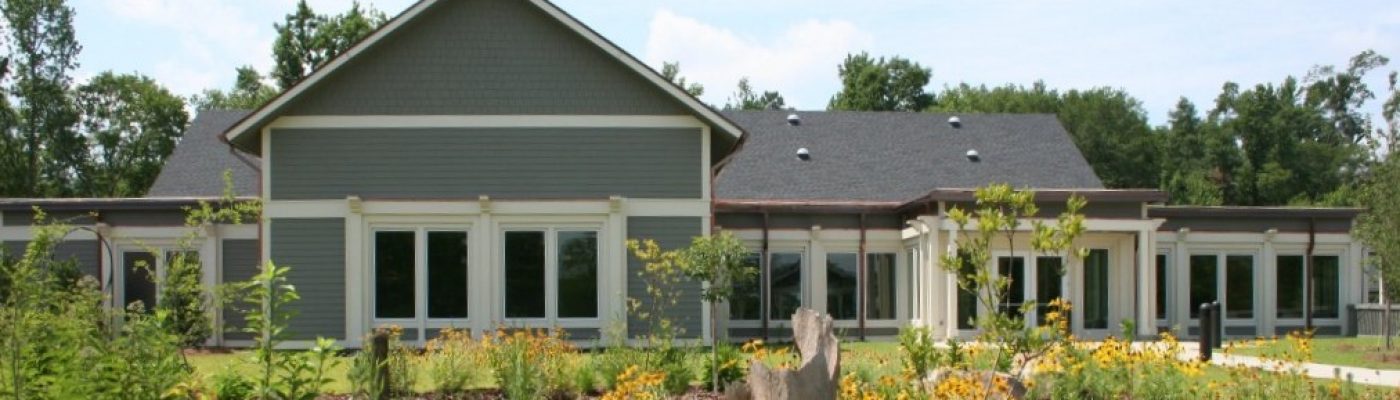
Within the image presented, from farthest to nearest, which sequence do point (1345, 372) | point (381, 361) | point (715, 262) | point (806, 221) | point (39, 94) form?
1. point (39, 94)
2. point (806, 221)
3. point (1345, 372)
4. point (715, 262)
5. point (381, 361)

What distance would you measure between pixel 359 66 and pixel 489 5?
2130 millimetres

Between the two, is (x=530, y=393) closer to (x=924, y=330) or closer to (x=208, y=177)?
(x=924, y=330)

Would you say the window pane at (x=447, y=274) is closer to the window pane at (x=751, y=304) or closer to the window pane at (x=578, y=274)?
the window pane at (x=578, y=274)

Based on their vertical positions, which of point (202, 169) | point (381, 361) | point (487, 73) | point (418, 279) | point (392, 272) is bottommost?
point (381, 361)

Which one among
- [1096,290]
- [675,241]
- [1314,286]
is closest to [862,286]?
[1096,290]

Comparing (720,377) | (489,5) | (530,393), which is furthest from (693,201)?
(530,393)

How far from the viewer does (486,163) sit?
20531 millimetres

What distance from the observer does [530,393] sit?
12.1 m

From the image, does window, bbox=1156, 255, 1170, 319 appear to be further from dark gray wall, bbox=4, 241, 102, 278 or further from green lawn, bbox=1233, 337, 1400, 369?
dark gray wall, bbox=4, 241, 102, 278

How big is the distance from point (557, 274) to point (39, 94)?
27.5 metres

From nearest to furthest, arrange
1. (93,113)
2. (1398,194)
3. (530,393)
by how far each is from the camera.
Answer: (530,393) → (1398,194) → (93,113)

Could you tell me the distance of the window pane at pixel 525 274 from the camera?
2070 centimetres

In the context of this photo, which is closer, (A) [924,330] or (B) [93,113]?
(A) [924,330]

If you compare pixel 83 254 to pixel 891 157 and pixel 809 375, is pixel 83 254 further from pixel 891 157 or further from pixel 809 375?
pixel 809 375
